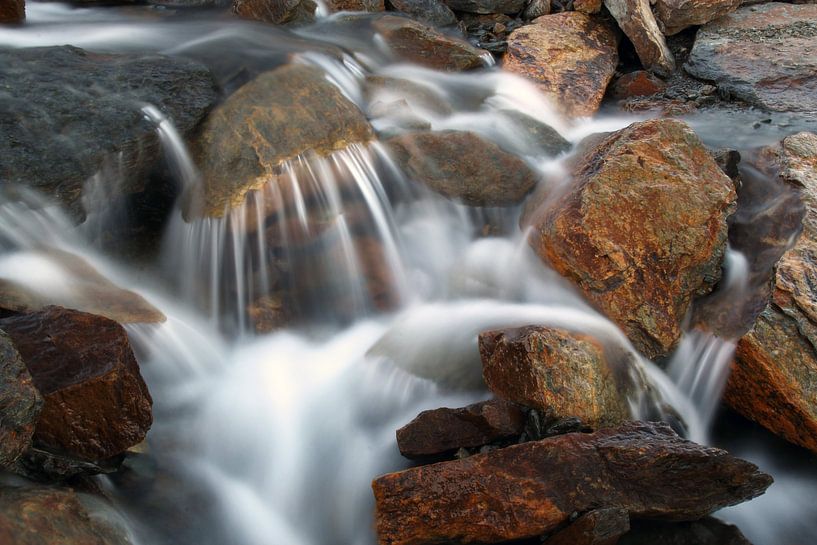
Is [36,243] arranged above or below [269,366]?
above

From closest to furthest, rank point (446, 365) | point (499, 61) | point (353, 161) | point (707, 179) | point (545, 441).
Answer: point (545, 441) → point (446, 365) → point (707, 179) → point (353, 161) → point (499, 61)

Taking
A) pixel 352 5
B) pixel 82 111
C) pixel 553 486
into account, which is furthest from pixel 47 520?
pixel 352 5

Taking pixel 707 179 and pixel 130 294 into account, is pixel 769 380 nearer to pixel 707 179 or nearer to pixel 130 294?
pixel 707 179

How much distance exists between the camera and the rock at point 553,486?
12.0 ft

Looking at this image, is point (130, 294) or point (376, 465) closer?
point (376, 465)

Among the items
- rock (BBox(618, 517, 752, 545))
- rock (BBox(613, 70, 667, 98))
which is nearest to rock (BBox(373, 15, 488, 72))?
rock (BBox(613, 70, 667, 98))

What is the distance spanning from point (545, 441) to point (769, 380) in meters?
1.75

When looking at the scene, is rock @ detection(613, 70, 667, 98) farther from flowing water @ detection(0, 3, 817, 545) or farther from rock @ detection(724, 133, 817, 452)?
rock @ detection(724, 133, 817, 452)

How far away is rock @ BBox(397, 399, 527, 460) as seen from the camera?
420 centimetres

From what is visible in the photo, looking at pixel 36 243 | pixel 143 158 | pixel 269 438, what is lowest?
pixel 269 438

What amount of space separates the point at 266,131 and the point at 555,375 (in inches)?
124

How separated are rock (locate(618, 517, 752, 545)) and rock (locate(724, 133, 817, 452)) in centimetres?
89

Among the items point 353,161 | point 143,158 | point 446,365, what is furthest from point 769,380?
point 143,158

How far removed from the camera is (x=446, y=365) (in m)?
4.97
